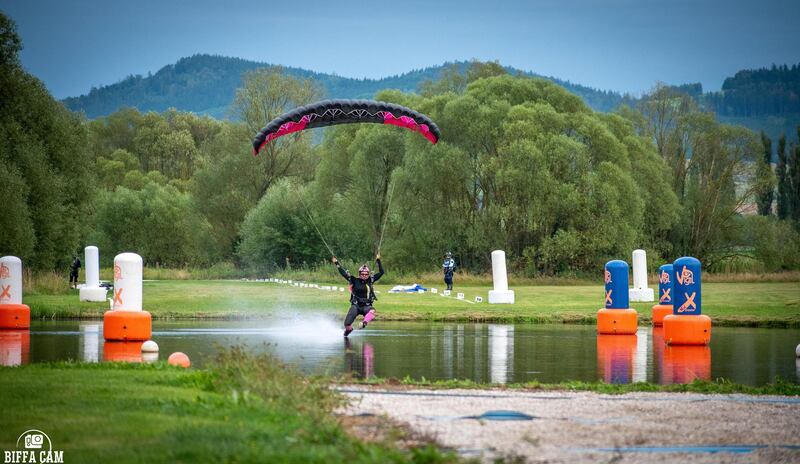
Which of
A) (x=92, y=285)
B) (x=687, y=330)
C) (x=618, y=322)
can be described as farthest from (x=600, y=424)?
(x=92, y=285)

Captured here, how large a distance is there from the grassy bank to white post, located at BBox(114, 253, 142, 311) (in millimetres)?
9051

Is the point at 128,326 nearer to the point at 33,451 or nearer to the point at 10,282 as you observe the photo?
the point at 10,282

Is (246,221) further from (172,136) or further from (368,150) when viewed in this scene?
(172,136)

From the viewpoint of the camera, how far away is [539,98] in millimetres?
74312

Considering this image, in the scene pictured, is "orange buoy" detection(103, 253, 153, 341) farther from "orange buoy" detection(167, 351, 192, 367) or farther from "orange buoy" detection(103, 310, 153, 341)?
"orange buoy" detection(167, 351, 192, 367)

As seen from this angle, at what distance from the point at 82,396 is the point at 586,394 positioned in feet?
24.1

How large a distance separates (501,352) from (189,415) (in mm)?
13203

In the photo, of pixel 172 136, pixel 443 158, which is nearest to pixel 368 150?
pixel 443 158

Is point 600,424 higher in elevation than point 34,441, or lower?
lower

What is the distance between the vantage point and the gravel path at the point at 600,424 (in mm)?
11344

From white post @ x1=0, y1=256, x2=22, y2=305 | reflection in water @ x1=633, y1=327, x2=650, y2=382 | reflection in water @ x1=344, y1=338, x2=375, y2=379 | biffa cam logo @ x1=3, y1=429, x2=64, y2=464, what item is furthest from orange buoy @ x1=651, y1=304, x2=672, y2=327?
biffa cam logo @ x1=3, y1=429, x2=64, y2=464

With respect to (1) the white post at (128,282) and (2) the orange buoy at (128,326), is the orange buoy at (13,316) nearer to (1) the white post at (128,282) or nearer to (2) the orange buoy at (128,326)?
(1) the white post at (128,282)

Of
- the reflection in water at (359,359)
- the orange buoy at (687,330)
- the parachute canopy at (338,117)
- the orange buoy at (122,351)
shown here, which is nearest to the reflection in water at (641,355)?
the orange buoy at (687,330)

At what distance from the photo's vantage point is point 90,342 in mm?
25906
